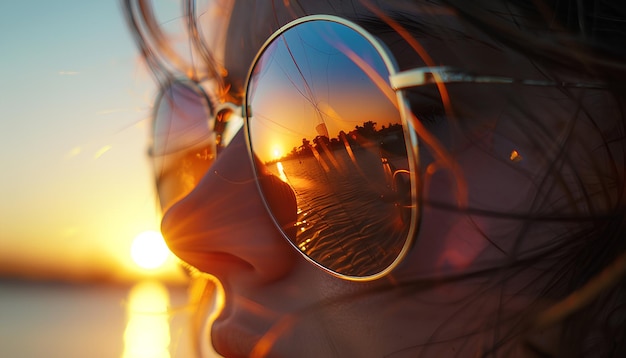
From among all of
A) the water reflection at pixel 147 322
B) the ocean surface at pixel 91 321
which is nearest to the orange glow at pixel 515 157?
the ocean surface at pixel 91 321

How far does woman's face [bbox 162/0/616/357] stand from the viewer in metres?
0.80

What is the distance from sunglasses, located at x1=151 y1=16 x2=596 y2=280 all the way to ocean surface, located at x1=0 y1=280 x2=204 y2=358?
1.30 m

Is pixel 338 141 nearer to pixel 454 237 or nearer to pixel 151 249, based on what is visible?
pixel 454 237

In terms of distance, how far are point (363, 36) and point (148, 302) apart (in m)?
3.65

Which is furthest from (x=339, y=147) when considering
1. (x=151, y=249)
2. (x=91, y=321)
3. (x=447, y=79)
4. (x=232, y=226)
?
(x=91, y=321)

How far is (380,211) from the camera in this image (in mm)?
847

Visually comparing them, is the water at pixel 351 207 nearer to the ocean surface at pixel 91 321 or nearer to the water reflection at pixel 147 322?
the ocean surface at pixel 91 321

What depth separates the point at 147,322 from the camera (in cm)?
372

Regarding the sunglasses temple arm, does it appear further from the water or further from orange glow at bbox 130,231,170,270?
orange glow at bbox 130,231,170,270

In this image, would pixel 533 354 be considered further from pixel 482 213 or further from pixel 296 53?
pixel 296 53

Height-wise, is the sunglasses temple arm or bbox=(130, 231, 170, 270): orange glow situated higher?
the sunglasses temple arm

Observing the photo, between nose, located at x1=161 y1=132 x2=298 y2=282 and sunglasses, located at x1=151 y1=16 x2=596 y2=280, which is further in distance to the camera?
nose, located at x1=161 y1=132 x2=298 y2=282

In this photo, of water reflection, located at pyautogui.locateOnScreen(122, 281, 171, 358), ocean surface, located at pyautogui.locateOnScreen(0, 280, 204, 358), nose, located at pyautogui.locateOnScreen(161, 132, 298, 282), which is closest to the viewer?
nose, located at pyautogui.locateOnScreen(161, 132, 298, 282)

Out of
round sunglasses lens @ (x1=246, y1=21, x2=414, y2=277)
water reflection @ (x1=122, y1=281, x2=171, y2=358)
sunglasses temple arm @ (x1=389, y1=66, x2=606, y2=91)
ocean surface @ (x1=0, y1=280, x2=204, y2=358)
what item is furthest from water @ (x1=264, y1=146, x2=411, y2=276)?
water reflection @ (x1=122, y1=281, x2=171, y2=358)
